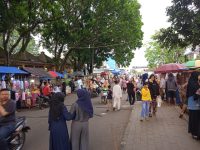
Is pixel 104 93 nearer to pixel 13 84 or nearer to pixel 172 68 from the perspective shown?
pixel 172 68

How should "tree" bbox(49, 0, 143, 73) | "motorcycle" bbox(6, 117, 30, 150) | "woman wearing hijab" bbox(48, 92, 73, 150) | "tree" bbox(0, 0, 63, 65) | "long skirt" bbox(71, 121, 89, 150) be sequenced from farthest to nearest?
"tree" bbox(49, 0, 143, 73), "tree" bbox(0, 0, 63, 65), "motorcycle" bbox(6, 117, 30, 150), "long skirt" bbox(71, 121, 89, 150), "woman wearing hijab" bbox(48, 92, 73, 150)

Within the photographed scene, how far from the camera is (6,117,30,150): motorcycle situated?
29.9 ft

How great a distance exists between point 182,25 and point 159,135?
42.6 ft

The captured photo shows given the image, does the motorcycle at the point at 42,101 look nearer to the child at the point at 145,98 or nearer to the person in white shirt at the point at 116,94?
the person in white shirt at the point at 116,94

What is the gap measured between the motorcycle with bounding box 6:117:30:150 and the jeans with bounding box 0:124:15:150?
186 millimetres

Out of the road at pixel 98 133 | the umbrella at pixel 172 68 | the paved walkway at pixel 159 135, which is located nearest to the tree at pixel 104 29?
the umbrella at pixel 172 68

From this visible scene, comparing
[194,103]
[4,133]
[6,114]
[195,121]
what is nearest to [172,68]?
[195,121]

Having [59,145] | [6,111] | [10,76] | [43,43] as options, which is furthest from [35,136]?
[43,43]

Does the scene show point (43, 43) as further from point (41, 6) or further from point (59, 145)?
point (59, 145)

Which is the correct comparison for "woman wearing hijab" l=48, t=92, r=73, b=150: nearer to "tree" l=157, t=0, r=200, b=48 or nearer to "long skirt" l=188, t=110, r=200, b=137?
"long skirt" l=188, t=110, r=200, b=137

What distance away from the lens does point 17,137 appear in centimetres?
972

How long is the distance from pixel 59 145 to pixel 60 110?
70 centimetres

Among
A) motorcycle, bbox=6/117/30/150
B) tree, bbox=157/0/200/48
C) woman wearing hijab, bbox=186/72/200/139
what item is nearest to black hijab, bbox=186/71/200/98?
woman wearing hijab, bbox=186/72/200/139

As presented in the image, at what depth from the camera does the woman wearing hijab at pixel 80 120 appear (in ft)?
27.1
